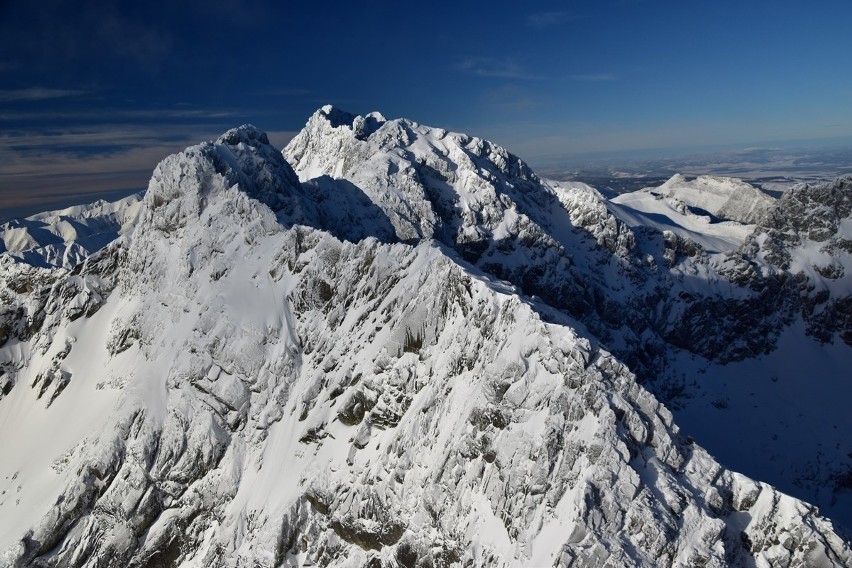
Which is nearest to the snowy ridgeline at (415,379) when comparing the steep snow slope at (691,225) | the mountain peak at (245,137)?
the mountain peak at (245,137)

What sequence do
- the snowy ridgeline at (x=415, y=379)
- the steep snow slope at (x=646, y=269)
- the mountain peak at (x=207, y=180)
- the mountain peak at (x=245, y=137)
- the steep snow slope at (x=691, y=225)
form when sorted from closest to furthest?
1. the snowy ridgeline at (x=415, y=379)
2. the mountain peak at (x=207, y=180)
3. the mountain peak at (x=245, y=137)
4. the steep snow slope at (x=646, y=269)
5. the steep snow slope at (x=691, y=225)

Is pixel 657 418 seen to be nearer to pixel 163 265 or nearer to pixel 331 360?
pixel 331 360

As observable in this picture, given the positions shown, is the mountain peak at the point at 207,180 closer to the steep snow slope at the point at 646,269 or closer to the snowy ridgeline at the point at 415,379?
the snowy ridgeline at the point at 415,379

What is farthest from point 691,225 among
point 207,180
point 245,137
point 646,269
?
point 207,180

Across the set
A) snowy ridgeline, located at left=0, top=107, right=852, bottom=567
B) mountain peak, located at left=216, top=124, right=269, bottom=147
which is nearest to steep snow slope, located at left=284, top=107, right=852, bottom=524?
snowy ridgeline, located at left=0, top=107, right=852, bottom=567

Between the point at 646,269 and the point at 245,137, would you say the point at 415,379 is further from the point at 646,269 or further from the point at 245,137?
the point at 646,269

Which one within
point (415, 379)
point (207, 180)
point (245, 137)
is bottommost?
point (415, 379)

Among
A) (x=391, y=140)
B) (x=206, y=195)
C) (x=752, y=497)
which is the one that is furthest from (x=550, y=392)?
(x=391, y=140)

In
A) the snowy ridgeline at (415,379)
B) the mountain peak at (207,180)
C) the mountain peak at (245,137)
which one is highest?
the mountain peak at (245,137)

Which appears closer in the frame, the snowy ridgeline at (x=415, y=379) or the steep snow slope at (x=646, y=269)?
the snowy ridgeline at (x=415, y=379)

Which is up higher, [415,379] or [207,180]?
[207,180]
